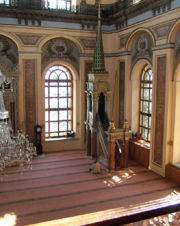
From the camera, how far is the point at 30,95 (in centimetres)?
1083

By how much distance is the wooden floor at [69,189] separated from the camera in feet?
21.1

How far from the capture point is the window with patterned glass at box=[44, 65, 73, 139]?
11414 mm

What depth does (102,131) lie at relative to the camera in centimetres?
973

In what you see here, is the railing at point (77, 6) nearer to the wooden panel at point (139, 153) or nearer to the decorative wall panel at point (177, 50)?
the decorative wall panel at point (177, 50)

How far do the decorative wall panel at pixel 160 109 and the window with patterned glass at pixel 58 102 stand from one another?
4.45m

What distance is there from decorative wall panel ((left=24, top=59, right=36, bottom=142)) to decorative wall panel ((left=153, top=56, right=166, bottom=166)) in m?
5.15

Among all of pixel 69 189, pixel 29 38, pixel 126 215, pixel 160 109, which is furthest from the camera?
pixel 29 38

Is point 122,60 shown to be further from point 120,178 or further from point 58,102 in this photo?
point 120,178

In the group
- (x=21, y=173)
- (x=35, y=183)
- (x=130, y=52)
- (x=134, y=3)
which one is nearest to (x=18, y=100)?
(x=21, y=173)

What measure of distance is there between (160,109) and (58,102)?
4.86 metres

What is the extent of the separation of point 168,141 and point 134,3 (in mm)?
5581

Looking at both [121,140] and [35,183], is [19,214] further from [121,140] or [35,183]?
[121,140]

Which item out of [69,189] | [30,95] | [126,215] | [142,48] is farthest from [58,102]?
[126,215]

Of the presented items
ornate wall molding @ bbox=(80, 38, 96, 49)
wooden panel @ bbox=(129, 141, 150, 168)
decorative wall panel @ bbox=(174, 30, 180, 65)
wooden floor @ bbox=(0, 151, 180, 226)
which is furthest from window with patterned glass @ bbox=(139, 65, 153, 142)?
ornate wall molding @ bbox=(80, 38, 96, 49)
